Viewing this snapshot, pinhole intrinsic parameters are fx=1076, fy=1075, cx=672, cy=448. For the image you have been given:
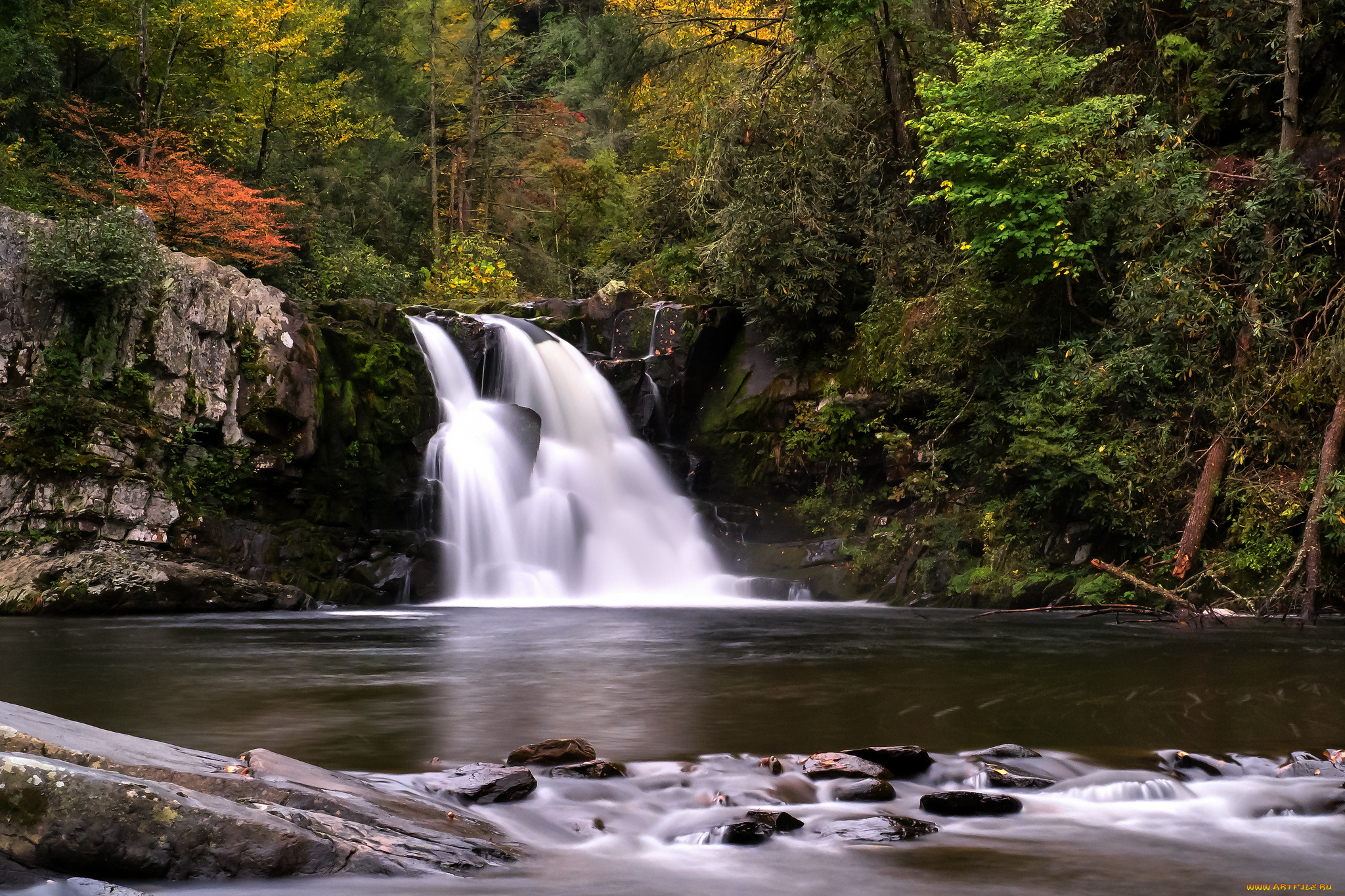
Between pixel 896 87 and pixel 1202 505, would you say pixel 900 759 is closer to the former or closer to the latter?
pixel 1202 505

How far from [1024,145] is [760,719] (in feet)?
38.3

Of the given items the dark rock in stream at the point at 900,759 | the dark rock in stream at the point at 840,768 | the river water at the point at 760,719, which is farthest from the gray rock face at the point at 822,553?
the dark rock in stream at the point at 840,768

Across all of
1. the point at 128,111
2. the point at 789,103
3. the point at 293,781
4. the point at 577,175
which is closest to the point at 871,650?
the point at 293,781

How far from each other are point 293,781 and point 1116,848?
133 inches

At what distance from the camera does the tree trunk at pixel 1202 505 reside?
13117 millimetres

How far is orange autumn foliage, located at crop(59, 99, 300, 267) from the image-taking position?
69.4 ft

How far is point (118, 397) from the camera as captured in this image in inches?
668

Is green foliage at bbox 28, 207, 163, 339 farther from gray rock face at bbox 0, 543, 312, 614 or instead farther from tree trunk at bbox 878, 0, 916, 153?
tree trunk at bbox 878, 0, 916, 153

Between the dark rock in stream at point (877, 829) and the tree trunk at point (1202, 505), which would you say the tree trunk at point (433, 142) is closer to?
the tree trunk at point (1202, 505)

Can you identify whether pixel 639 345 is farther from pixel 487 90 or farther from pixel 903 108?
pixel 487 90

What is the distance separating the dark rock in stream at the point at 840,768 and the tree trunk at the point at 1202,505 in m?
9.03

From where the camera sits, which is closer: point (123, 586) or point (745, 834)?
point (745, 834)

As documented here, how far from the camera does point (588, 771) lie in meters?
5.44

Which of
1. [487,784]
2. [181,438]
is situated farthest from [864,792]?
[181,438]
